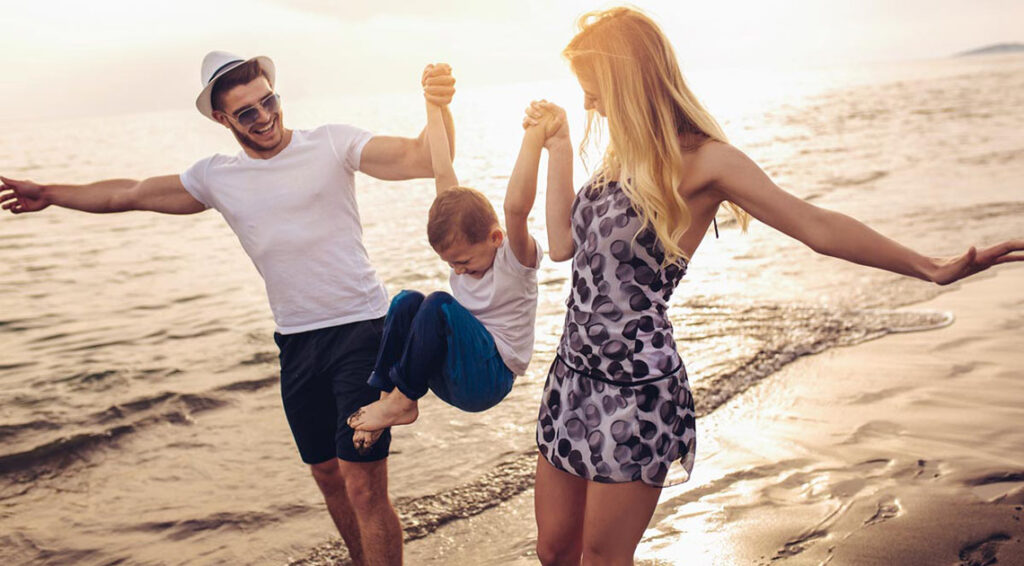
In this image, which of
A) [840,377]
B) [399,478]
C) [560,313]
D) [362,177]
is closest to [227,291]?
[560,313]

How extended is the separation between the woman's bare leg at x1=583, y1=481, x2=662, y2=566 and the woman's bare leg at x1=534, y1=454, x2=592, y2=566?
0.17 m

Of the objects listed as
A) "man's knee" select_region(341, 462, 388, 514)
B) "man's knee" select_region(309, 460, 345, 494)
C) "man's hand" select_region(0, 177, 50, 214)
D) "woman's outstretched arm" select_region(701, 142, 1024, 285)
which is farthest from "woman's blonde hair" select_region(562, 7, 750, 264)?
"man's hand" select_region(0, 177, 50, 214)

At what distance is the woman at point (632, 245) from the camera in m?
2.68

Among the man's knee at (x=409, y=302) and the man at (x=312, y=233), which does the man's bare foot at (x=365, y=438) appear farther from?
the man's knee at (x=409, y=302)

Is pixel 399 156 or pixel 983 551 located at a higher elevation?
pixel 399 156

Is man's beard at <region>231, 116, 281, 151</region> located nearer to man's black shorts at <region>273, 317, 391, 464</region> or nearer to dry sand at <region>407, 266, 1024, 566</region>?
man's black shorts at <region>273, 317, 391, 464</region>

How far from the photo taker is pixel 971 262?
2.47 metres

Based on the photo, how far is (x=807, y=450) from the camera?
560cm

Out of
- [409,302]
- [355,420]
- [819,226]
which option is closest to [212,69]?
[409,302]

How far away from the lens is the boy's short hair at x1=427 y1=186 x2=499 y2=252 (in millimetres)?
3035

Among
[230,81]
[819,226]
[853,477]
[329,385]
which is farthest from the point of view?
[853,477]

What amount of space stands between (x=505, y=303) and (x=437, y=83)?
91 centimetres

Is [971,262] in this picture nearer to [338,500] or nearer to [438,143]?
[438,143]

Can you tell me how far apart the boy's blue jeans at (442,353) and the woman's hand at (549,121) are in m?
0.67
